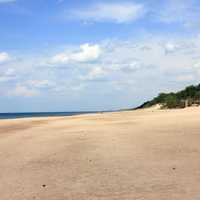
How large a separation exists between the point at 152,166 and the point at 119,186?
9.03ft

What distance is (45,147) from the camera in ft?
62.6

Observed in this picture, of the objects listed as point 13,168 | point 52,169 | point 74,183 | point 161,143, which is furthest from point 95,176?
point 161,143

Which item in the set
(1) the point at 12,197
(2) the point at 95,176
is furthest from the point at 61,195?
(2) the point at 95,176

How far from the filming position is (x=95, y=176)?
1150 centimetres

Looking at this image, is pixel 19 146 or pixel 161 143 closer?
pixel 161 143

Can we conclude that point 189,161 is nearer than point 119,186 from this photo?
No

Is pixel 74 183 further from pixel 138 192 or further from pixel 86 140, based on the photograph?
pixel 86 140

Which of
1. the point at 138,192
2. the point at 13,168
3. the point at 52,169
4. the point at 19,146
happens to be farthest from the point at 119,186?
the point at 19,146

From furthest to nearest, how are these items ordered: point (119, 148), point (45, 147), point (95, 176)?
point (45, 147)
point (119, 148)
point (95, 176)

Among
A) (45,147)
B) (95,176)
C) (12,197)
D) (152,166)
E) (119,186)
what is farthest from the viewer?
(45,147)

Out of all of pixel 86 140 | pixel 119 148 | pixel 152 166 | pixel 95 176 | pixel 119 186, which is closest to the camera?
pixel 119 186

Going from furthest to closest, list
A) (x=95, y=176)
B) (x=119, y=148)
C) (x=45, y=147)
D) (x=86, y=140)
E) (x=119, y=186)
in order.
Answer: (x=86, y=140) < (x=45, y=147) < (x=119, y=148) < (x=95, y=176) < (x=119, y=186)

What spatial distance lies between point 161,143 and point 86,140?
3.98m

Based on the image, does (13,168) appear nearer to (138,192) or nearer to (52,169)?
(52,169)
